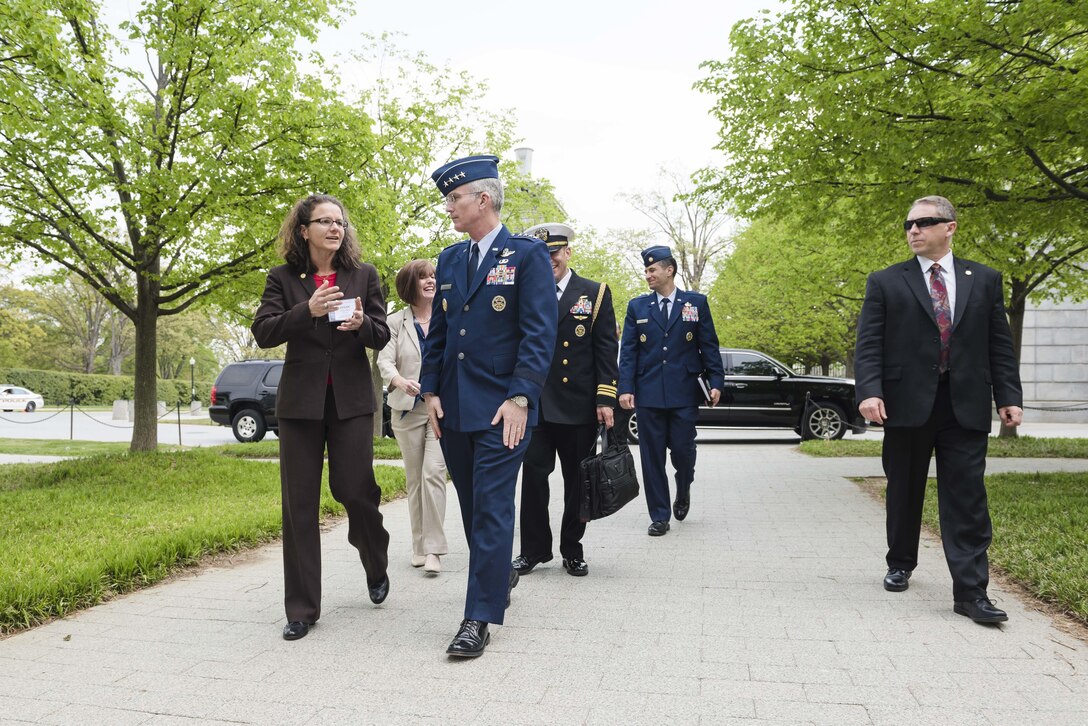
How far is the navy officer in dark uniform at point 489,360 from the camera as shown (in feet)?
12.3

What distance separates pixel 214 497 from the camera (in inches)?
324

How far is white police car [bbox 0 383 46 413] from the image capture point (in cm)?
3905

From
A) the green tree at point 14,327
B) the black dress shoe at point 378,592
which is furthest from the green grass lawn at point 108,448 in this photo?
the green tree at point 14,327

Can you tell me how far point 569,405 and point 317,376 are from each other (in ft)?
5.43

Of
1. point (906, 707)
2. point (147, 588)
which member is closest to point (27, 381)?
point (147, 588)

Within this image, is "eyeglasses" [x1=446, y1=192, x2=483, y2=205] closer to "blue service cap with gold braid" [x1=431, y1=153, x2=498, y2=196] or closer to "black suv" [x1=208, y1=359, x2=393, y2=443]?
"blue service cap with gold braid" [x1=431, y1=153, x2=498, y2=196]

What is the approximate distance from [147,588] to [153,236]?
20.8 ft

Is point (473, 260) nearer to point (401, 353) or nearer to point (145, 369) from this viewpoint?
point (401, 353)

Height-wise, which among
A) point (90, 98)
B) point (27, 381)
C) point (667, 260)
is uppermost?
point (90, 98)

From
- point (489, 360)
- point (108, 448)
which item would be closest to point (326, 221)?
point (489, 360)

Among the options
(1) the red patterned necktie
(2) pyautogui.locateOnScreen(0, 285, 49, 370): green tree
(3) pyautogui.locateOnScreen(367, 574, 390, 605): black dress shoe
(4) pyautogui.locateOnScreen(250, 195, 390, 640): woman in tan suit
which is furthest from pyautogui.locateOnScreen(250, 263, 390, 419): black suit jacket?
(2) pyautogui.locateOnScreen(0, 285, 49, 370): green tree

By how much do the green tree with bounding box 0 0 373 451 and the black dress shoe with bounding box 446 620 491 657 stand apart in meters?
7.38

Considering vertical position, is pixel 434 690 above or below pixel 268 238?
below

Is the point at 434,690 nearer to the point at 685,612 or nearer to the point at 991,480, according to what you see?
the point at 685,612
